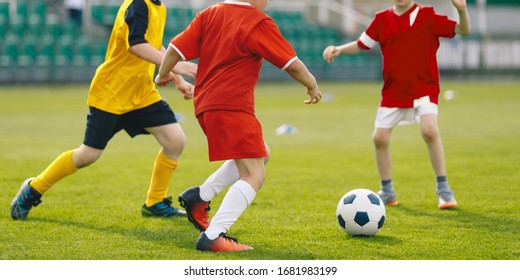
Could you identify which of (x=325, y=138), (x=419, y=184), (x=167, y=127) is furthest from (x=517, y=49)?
(x=167, y=127)

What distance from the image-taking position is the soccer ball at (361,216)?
5078 mm

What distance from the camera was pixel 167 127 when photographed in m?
5.98

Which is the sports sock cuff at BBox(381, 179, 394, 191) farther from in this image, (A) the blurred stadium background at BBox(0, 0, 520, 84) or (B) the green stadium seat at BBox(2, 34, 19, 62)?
(B) the green stadium seat at BBox(2, 34, 19, 62)

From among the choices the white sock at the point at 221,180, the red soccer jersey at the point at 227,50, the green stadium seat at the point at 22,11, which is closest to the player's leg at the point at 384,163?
the white sock at the point at 221,180

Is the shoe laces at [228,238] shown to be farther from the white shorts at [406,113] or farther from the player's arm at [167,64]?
the white shorts at [406,113]

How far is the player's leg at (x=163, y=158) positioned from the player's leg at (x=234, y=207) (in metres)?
1.24

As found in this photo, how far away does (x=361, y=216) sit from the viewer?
16.6 feet

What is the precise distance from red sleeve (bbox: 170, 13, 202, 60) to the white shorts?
7.36ft

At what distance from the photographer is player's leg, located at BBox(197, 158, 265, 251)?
4719 millimetres

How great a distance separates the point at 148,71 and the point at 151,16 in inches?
16.8

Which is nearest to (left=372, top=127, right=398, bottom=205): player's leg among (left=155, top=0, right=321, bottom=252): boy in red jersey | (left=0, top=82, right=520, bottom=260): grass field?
(left=0, top=82, right=520, bottom=260): grass field

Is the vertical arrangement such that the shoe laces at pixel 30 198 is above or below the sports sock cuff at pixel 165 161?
below

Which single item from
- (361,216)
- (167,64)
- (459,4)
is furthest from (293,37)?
(167,64)

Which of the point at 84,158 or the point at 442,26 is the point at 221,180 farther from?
the point at 442,26
